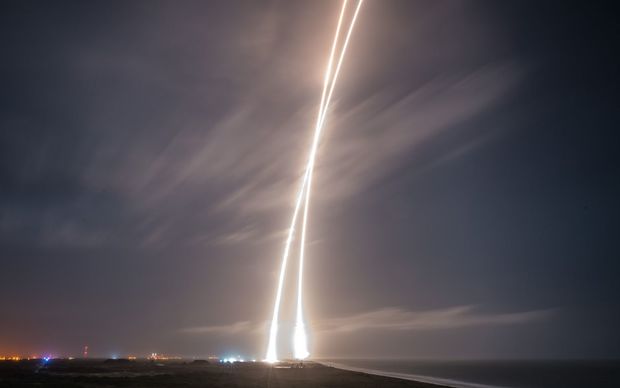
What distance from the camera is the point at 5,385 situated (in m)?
44.1

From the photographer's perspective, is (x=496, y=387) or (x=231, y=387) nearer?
(x=231, y=387)

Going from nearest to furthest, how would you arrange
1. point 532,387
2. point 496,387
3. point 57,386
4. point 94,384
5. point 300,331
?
1. point 57,386
2. point 94,384
3. point 300,331
4. point 496,387
5. point 532,387

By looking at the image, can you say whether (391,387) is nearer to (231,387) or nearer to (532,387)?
(231,387)

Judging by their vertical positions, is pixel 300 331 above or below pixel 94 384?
above

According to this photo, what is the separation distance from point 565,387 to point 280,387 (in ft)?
243

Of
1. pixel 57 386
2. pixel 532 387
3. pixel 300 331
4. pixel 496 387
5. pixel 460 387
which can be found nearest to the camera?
pixel 57 386

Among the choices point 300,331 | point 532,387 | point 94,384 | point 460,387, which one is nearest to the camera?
point 94,384

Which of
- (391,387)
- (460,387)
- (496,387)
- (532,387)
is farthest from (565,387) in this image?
(391,387)

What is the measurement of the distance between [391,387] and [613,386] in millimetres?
67992

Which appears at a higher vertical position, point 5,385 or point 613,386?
point 5,385

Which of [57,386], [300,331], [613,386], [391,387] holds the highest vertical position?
[300,331]

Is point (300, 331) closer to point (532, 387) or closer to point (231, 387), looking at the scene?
point (231, 387)

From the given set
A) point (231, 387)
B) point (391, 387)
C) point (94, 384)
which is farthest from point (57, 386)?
point (391, 387)

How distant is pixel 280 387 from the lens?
173ft
